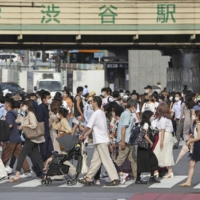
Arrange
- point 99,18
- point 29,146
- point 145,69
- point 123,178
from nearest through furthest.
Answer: point 123,178 → point 29,146 → point 99,18 → point 145,69

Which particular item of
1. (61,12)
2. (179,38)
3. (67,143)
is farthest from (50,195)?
(179,38)

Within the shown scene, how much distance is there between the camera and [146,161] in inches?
665

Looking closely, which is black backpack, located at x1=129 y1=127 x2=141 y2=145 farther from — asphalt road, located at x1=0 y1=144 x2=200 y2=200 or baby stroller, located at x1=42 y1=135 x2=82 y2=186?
baby stroller, located at x1=42 y1=135 x2=82 y2=186

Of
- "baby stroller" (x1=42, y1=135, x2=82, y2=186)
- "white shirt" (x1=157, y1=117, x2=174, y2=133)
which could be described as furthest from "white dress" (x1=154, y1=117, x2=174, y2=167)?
"baby stroller" (x1=42, y1=135, x2=82, y2=186)

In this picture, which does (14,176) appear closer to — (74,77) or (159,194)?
(159,194)

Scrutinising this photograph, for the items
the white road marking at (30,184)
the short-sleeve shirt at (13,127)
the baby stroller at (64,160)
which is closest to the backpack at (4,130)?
the short-sleeve shirt at (13,127)

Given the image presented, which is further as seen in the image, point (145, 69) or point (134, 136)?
point (145, 69)

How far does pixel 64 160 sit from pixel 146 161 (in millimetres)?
1571

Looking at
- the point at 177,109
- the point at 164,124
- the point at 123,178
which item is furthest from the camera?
the point at 177,109

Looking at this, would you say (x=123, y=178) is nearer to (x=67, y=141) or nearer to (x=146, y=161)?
(x=146, y=161)

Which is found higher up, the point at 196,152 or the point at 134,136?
the point at 134,136

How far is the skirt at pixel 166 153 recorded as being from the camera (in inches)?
710

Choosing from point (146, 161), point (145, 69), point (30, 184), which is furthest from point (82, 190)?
point (145, 69)

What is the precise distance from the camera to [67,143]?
Answer: 16875mm
